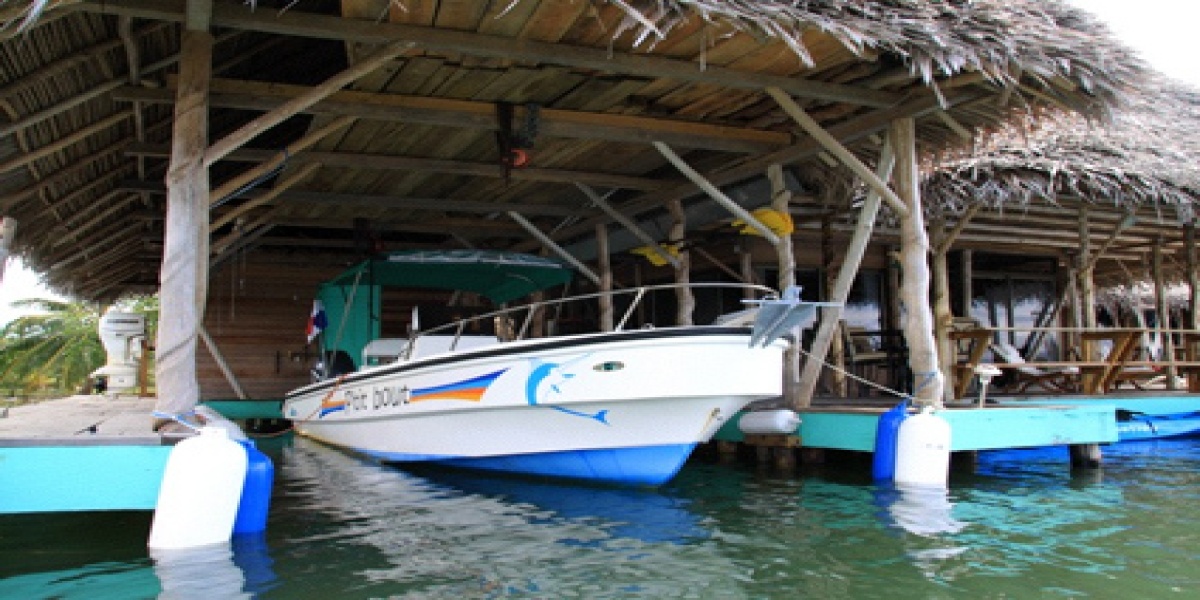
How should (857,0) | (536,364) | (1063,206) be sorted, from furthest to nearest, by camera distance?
(1063,206)
(536,364)
(857,0)

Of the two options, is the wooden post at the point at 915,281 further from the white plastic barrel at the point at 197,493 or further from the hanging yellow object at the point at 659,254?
the white plastic barrel at the point at 197,493

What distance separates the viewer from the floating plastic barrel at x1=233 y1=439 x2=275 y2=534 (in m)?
4.77

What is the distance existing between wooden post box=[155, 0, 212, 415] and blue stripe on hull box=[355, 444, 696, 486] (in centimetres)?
250

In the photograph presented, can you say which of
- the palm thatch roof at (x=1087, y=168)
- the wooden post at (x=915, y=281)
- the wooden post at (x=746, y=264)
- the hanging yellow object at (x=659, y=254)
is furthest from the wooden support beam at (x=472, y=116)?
the wooden post at (x=746, y=264)

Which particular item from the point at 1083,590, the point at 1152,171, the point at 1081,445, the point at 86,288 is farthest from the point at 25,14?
the point at 86,288

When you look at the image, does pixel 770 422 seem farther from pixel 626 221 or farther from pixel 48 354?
pixel 48 354

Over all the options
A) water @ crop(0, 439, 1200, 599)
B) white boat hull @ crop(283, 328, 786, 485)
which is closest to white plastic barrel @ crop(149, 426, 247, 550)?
water @ crop(0, 439, 1200, 599)

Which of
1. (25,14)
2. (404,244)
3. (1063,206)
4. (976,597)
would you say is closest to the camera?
(976,597)

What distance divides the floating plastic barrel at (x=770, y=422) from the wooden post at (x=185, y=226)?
15.0 ft

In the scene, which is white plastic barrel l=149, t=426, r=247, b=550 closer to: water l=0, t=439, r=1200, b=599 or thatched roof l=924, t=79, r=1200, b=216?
water l=0, t=439, r=1200, b=599

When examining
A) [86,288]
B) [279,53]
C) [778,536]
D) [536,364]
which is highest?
[279,53]

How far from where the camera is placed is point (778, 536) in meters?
4.96

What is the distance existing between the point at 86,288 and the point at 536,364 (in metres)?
11.3

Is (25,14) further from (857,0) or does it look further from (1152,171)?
(1152,171)
